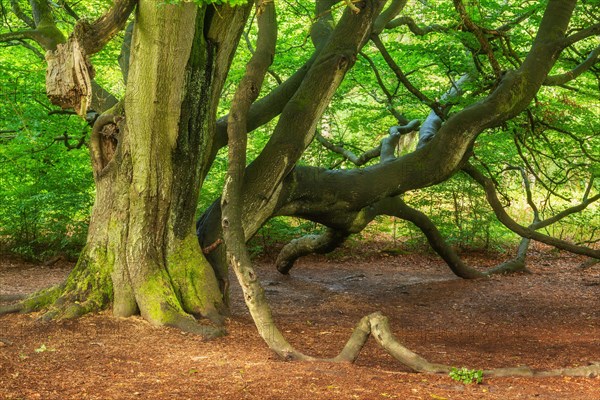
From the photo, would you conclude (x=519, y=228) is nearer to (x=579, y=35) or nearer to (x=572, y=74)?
(x=572, y=74)

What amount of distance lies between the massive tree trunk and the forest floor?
0.29 m

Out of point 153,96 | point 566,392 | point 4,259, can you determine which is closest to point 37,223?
point 4,259

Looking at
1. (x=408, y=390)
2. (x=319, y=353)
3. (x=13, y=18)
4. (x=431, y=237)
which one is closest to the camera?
(x=408, y=390)

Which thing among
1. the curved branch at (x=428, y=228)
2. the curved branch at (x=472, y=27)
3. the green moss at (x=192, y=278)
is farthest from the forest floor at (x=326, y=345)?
the curved branch at (x=472, y=27)

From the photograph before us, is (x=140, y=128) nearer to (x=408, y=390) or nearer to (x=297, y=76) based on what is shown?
(x=297, y=76)

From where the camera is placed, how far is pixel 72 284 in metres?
6.33

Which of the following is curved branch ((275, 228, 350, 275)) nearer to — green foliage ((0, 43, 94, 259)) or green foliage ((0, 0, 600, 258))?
green foliage ((0, 0, 600, 258))

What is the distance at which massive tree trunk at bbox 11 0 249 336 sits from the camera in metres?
6.06

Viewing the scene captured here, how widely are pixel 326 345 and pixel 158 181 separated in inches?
80.5

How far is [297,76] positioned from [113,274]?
3.12 m

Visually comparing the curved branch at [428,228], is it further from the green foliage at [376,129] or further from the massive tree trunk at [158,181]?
the massive tree trunk at [158,181]

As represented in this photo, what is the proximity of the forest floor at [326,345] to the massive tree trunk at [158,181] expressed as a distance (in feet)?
0.96

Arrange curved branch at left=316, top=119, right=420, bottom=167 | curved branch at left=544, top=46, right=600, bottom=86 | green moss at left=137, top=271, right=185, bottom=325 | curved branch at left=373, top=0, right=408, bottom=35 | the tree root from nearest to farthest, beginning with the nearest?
the tree root < green moss at left=137, top=271, right=185, bottom=325 < curved branch at left=373, top=0, right=408, bottom=35 < curved branch at left=544, top=46, right=600, bottom=86 < curved branch at left=316, top=119, right=420, bottom=167

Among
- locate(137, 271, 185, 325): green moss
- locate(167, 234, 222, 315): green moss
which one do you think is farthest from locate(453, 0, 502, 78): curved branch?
locate(137, 271, 185, 325): green moss
